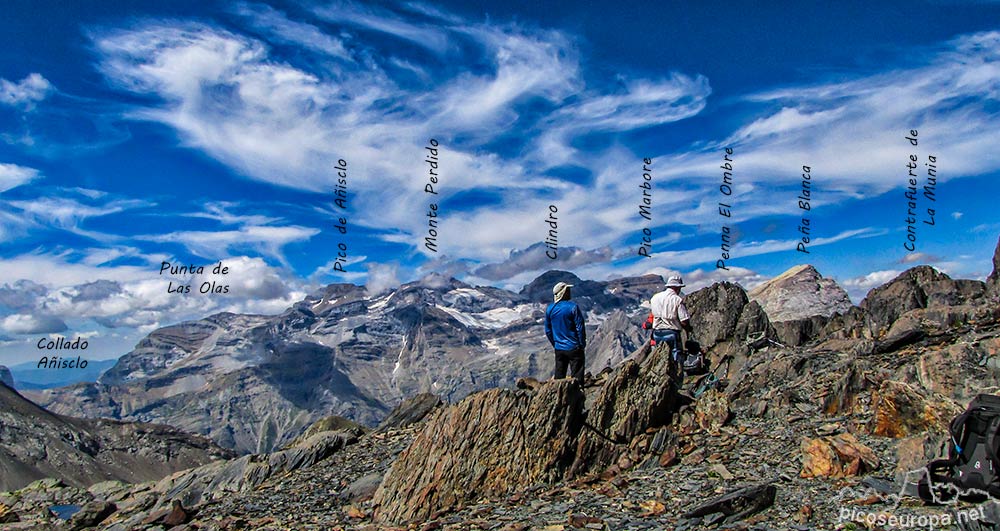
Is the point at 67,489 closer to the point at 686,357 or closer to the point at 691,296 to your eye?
the point at 686,357

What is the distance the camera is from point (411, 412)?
32.2 meters

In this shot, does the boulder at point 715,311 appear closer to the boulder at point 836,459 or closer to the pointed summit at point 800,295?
the boulder at point 836,459

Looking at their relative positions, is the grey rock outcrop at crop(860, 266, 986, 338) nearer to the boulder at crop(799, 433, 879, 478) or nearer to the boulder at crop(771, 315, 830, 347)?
the boulder at crop(771, 315, 830, 347)

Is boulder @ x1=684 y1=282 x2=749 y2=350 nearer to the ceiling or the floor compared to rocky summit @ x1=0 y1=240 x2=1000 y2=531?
nearer to the ceiling

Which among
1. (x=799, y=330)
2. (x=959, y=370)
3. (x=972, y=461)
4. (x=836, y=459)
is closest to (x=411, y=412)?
(x=836, y=459)

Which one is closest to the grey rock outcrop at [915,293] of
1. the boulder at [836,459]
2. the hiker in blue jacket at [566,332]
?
the hiker in blue jacket at [566,332]

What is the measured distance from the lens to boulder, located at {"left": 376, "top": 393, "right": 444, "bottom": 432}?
3126cm

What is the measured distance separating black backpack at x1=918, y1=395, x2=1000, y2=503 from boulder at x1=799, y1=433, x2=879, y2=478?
279cm

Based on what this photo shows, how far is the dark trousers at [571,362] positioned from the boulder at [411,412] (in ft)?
35.1

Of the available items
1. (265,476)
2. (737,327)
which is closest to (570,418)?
(265,476)

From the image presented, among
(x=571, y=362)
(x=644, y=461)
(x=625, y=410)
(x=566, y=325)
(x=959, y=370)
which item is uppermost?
(x=566, y=325)

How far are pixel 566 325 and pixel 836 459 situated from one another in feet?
31.0

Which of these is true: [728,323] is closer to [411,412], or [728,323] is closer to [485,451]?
[411,412]

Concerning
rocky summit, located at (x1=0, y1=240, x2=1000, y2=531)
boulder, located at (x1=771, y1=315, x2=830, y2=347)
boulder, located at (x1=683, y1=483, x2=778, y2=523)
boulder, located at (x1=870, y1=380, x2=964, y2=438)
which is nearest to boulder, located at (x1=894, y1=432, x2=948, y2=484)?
rocky summit, located at (x1=0, y1=240, x2=1000, y2=531)
